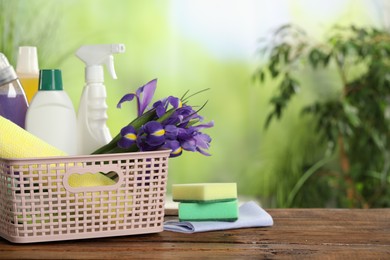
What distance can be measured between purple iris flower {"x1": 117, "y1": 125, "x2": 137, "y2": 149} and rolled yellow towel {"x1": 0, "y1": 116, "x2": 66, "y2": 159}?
0.36 ft

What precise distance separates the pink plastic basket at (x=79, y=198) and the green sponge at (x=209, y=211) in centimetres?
10

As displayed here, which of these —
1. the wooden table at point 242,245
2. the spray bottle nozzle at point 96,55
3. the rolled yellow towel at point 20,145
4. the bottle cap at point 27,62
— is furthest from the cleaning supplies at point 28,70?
the wooden table at point 242,245

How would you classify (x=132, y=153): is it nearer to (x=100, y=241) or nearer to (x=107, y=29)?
(x=100, y=241)

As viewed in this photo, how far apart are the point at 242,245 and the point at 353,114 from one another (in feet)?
7.72

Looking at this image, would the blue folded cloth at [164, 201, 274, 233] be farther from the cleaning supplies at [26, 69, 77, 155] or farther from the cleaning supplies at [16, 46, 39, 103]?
the cleaning supplies at [16, 46, 39, 103]

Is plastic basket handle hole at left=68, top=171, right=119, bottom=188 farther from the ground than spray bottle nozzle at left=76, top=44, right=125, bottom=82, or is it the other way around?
spray bottle nozzle at left=76, top=44, right=125, bottom=82

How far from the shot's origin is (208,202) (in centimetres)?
136

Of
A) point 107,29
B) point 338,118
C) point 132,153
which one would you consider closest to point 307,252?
point 132,153

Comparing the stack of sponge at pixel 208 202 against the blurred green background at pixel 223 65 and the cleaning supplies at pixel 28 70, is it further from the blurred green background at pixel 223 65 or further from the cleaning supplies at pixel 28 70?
the blurred green background at pixel 223 65

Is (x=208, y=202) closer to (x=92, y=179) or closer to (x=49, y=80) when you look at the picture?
(x=92, y=179)

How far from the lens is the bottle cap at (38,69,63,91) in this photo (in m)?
1.31

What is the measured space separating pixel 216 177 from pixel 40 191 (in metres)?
3.08

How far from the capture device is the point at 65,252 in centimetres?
114

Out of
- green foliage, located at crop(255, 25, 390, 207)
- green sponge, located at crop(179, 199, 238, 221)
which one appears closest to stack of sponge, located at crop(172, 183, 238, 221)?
green sponge, located at crop(179, 199, 238, 221)
